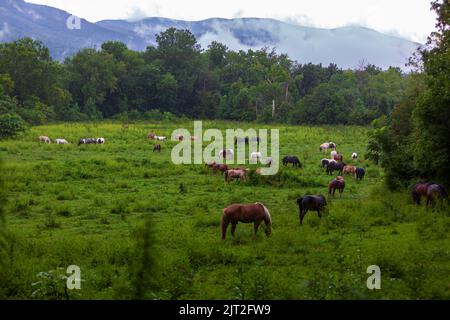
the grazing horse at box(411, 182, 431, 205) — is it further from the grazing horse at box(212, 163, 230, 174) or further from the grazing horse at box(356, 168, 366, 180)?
the grazing horse at box(212, 163, 230, 174)

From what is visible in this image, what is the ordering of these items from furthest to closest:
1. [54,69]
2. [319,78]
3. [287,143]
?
1. [319,78]
2. [54,69]
3. [287,143]


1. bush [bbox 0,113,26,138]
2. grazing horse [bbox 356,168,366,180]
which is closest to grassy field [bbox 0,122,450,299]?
grazing horse [bbox 356,168,366,180]

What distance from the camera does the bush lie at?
123ft

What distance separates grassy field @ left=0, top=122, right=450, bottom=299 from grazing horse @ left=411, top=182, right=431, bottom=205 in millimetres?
370

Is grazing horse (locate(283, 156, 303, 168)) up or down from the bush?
down

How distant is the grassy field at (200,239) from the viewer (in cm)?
820

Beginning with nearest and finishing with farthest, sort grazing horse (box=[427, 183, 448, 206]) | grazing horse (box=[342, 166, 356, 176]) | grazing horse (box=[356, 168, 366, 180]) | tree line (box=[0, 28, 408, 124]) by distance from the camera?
1. grazing horse (box=[427, 183, 448, 206])
2. grazing horse (box=[356, 168, 366, 180])
3. grazing horse (box=[342, 166, 356, 176])
4. tree line (box=[0, 28, 408, 124])

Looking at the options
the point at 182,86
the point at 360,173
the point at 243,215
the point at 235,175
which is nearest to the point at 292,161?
the point at 360,173

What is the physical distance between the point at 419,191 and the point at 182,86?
66.7 meters

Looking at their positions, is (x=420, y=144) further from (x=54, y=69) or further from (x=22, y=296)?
(x=54, y=69)

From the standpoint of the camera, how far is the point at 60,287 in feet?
27.5

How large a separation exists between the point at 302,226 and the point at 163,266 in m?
5.45
